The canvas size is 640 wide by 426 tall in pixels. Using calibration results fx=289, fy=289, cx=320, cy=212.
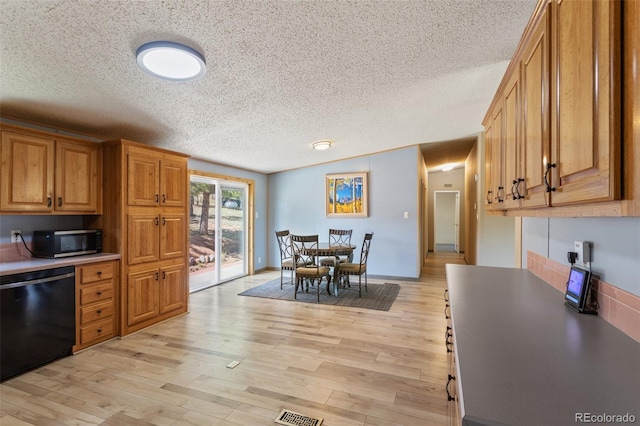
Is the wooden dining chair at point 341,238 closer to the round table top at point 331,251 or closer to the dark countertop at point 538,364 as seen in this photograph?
the round table top at point 331,251

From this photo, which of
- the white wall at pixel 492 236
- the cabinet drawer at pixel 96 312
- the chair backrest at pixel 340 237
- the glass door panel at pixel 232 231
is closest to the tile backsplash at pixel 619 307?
the white wall at pixel 492 236

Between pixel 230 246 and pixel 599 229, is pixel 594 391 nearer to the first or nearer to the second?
pixel 599 229

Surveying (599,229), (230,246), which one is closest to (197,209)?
(230,246)

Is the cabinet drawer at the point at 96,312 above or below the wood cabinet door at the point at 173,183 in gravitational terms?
below

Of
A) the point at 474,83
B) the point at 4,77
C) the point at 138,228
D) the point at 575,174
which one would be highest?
the point at 474,83

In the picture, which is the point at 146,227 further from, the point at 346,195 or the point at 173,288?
the point at 346,195

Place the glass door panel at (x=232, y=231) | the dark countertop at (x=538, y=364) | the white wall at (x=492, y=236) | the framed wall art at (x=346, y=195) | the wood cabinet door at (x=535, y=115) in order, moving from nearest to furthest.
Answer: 1. the dark countertop at (x=538, y=364)
2. the wood cabinet door at (x=535, y=115)
3. the white wall at (x=492, y=236)
4. the glass door panel at (x=232, y=231)
5. the framed wall art at (x=346, y=195)

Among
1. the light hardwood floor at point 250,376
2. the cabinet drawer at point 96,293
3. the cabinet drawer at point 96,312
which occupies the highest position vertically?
the cabinet drawer at point 96,293

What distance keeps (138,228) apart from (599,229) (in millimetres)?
3802

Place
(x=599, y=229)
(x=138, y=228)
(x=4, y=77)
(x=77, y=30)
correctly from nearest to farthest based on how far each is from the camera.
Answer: (x=599, y=229) < (x=77, y=30) < (x=4, y=77) < (x=138, y=228)

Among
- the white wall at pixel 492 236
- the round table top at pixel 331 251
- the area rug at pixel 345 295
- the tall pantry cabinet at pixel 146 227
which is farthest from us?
the white wall at pixel 492 236

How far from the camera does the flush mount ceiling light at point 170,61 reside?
183 cm

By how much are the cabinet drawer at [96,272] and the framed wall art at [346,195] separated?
13.2 feet

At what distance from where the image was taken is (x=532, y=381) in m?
0.81
